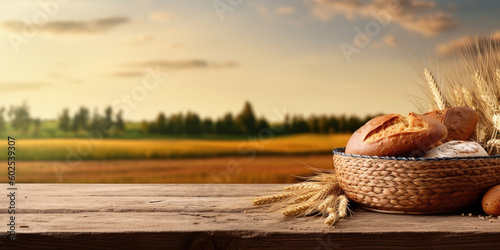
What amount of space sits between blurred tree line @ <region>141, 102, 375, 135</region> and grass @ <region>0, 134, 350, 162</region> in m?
0.07

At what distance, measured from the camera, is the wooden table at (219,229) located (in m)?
0.94

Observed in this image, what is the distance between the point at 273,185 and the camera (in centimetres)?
169

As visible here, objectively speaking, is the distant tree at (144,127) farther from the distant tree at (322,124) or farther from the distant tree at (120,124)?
the distant tree at (322,124)

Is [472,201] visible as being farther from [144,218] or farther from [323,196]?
[144,218]

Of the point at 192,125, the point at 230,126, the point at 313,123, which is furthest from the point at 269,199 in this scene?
the point at 192,125

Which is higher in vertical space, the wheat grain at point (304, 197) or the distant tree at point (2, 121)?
the distant tree at point (2, 121)

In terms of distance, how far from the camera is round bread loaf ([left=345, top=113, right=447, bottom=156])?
1113 millimetres

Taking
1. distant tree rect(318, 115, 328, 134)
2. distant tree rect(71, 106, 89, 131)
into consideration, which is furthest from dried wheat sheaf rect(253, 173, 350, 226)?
distant tree rect(71, 106, 89, 131)

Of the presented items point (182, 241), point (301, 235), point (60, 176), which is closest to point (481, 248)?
point (301, 235)

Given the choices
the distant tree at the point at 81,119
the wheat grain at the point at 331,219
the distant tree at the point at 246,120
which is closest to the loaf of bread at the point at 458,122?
the wheat grain at the point at 331,219

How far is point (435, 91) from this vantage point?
1512mm

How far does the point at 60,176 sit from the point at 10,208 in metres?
1.90

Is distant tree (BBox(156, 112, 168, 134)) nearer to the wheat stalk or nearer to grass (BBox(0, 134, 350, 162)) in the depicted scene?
grass (BBox(0, 134, 350, 162))

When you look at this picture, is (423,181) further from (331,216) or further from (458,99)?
(458,99)
